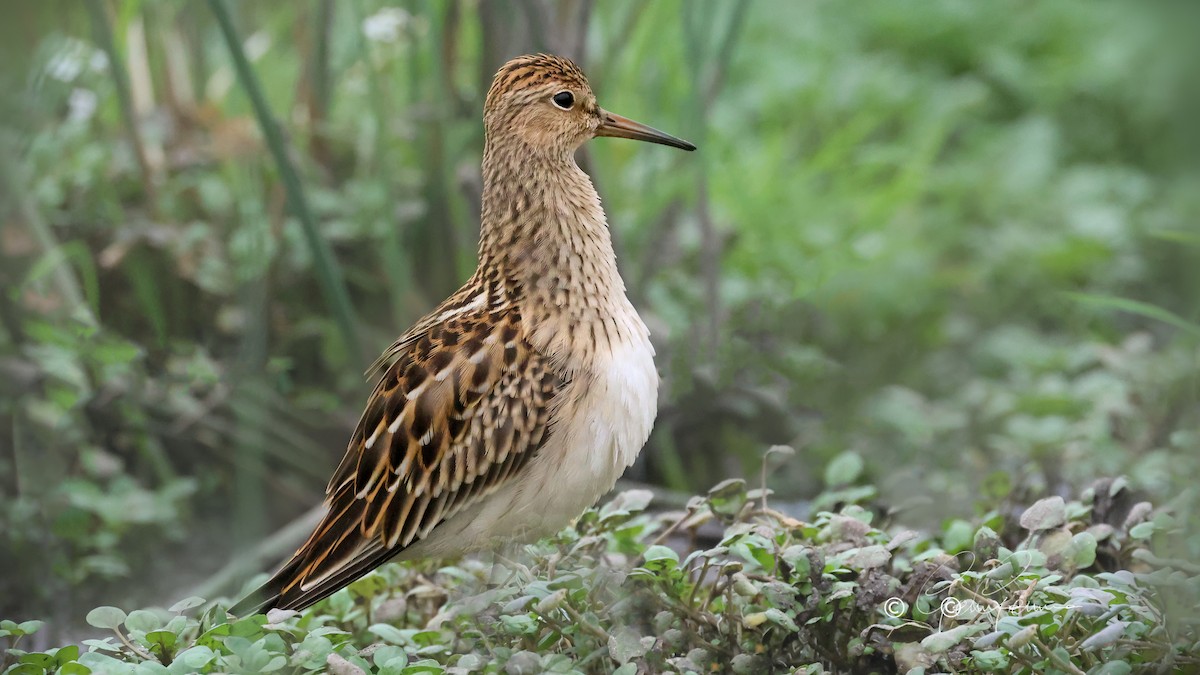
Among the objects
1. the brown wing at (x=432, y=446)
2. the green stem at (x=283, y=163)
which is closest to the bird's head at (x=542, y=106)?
the brown wing at (x=432, y=446)

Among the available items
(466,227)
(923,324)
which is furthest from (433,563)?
(923,324)

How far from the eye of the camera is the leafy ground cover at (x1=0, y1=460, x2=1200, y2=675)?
2.38 metres

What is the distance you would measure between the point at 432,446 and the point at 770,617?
74 centimetres

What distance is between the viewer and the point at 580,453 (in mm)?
2676

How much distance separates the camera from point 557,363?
2742mm

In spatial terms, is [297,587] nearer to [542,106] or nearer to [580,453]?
[580,453]

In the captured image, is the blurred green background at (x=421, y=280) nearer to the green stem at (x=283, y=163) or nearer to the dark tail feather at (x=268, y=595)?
the green stem at (x=283, y=163)

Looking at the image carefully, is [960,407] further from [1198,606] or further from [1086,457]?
[1198,606]

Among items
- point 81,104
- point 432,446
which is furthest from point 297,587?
point 81,104

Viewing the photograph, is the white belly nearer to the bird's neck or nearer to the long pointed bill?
the bird's neck

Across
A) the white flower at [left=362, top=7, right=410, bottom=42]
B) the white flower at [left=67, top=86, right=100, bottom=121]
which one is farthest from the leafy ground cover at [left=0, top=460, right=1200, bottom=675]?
the white flower at [left=67, top=86, right=100, bottom=121]

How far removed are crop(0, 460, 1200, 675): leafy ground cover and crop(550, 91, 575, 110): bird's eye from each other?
2.82ft

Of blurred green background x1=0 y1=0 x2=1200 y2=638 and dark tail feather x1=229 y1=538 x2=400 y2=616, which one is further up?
blurred green background x1=0 y1=0 x2=1200 y2=638

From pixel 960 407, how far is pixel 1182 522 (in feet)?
7.44
